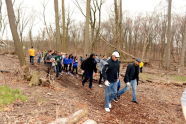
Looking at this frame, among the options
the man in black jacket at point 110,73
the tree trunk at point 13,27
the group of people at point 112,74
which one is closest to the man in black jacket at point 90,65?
the group of people at point 112,74

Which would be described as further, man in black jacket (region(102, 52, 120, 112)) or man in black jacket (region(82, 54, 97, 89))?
man in black jacket (region(82, 54, 97, 89))

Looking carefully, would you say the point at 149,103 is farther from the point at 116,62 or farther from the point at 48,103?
the point at 48,103

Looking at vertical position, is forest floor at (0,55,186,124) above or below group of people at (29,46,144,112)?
below

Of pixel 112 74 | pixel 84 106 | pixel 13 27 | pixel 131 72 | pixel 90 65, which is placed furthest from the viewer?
pixel 13 27

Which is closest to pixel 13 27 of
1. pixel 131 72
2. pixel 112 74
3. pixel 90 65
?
pixel 90 65

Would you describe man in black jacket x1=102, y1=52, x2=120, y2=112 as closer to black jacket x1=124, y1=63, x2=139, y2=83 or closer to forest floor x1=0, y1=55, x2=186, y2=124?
forest floor x1=0, y1=55, x2=186, y2=124

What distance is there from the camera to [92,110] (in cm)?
566

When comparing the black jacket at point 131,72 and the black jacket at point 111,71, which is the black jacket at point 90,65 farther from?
the black jacket at point 111,71

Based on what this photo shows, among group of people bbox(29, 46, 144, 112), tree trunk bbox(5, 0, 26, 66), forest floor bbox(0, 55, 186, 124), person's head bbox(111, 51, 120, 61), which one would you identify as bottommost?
forest floor bbox(0, 55, 186, 124)

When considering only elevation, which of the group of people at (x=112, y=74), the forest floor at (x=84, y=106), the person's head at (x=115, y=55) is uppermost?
the person's head at (x=115, y=55)

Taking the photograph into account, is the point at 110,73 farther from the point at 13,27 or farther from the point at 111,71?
the point at 13,27

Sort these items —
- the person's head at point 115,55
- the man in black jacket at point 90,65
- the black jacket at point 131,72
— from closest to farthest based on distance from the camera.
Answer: the person's head at point 115,55
the black jacket at point 131,72
the man in black jacket at point 90,65

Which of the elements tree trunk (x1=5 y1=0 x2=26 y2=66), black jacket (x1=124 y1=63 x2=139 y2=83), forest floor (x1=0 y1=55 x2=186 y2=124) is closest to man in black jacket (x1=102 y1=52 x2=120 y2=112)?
forest floor (x1=0 y1=55 x2=186 y2=124)

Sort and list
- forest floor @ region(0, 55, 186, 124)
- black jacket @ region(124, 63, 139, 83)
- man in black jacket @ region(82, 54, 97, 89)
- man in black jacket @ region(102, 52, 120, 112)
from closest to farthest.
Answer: forest floor @ region(0, 55, 186, 124) < man in black jacket @ region(102, 52, 120, 112) < black jacket @ region(124, 63, 139, 83) < man in black jacket @ region(82, 54, 97, 89)
